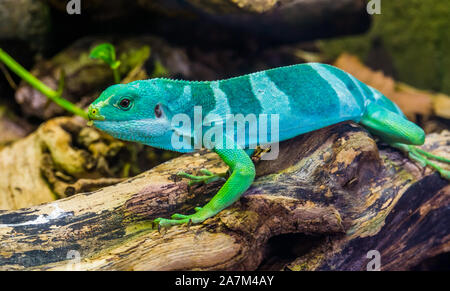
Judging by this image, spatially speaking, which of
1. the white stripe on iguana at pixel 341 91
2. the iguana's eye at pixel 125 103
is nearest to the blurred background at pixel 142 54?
the white stripe on iguana at pixel 341 91

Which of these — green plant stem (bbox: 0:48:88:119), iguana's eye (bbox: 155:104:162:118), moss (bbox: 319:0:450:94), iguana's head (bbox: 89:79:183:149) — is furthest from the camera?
moss (bbox: 319:0:450:94)

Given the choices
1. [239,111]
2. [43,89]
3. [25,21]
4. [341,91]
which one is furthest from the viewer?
[25,21]

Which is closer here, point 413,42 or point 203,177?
point 203,177

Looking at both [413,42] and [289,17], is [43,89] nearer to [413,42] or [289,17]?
[289,17]

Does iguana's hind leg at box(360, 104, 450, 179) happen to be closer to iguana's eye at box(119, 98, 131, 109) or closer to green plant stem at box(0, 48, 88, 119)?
iguana's eye at box(119, 98, 131, 109)

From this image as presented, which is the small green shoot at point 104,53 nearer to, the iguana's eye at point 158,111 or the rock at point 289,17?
the rock at point 289,17

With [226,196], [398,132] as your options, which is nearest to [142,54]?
[226,196]

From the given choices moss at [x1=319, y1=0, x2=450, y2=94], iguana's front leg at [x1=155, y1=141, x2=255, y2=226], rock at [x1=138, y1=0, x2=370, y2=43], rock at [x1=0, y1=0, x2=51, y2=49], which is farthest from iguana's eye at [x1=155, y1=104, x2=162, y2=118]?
moss at [x1=319, y1=0, x2=450, y2=94]
